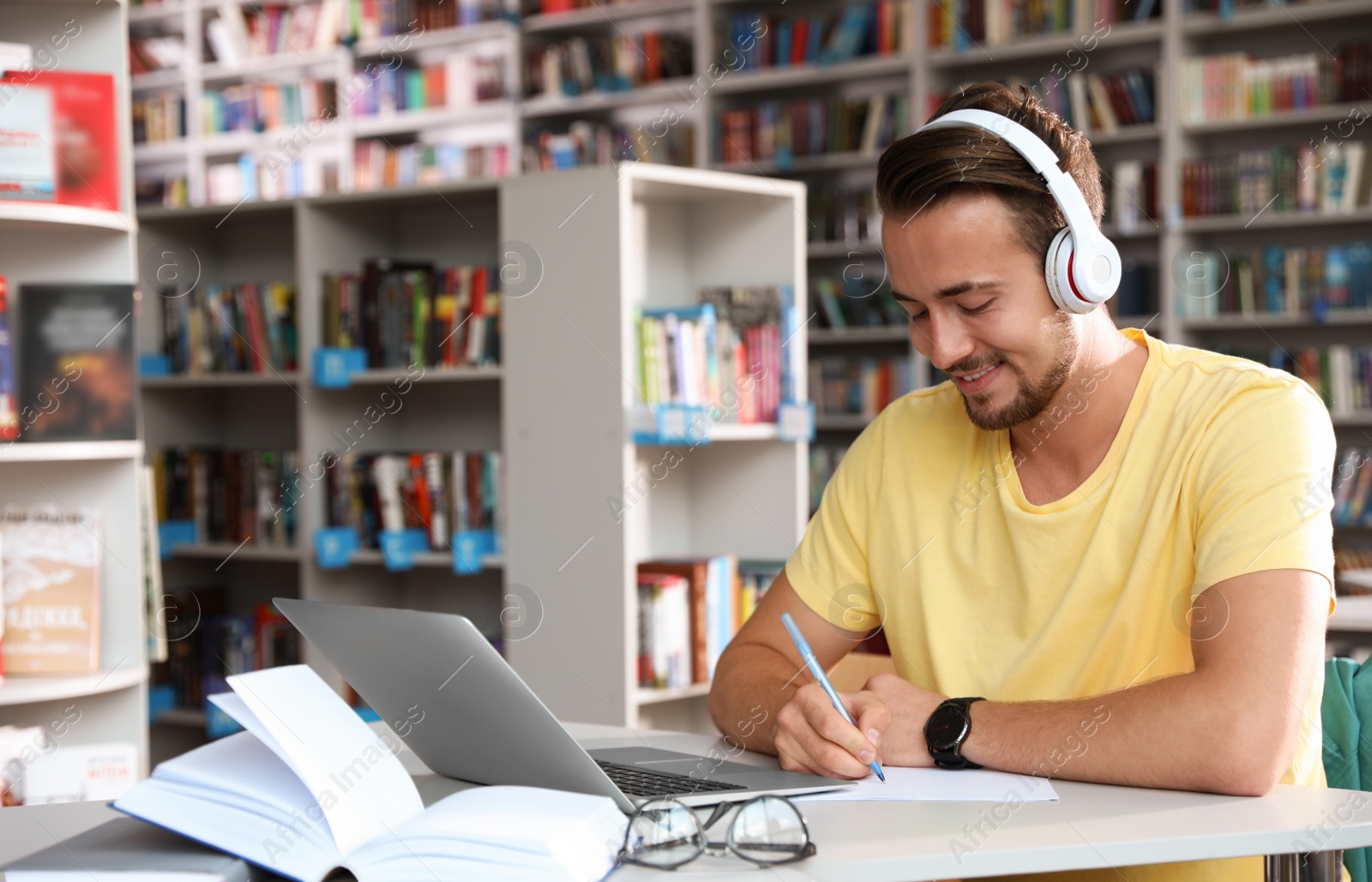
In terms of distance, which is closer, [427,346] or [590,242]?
[590,242]

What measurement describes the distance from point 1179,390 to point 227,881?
3.57ft

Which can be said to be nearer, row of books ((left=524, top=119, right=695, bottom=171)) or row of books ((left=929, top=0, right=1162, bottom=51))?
row of books ((left=929, top=0, right=1162, bottom=51))

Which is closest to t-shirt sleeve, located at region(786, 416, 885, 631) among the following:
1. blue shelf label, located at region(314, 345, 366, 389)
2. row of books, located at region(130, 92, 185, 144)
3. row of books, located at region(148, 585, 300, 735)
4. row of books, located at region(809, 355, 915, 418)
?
blue shelf label, located at region(314, 345, 366, 389)

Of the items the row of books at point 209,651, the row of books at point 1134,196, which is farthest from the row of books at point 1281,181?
the row of books at point 209,651

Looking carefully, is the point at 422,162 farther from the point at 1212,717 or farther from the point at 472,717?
the point at 1212,717

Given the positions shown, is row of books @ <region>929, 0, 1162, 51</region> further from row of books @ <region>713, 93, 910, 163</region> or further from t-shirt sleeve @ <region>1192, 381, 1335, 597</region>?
t-shirt sleeve @ <region>1192, 381, 1335, 597</region>

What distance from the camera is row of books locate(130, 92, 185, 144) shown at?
24.4ft

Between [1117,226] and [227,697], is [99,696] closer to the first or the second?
[227,697]

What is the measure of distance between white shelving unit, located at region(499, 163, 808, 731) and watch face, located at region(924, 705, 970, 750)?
1945 mm

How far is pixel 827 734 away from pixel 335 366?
113 inches

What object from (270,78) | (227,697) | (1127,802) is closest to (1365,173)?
(1127,802)

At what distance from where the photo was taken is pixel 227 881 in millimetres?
992

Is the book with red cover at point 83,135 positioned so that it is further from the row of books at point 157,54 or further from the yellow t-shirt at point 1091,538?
the row of books at point 157,54

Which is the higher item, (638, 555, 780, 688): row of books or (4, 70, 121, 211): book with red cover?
(4, 70, 121, 211): book with red cover
